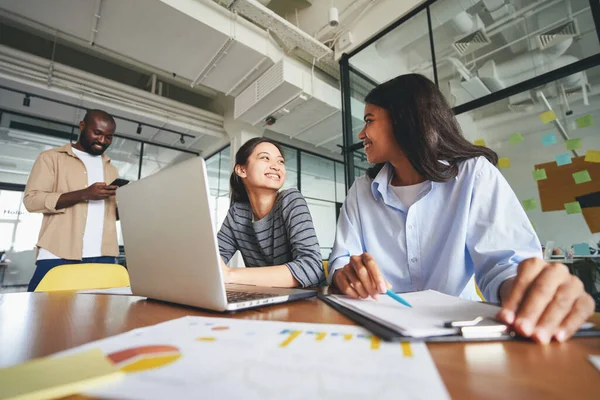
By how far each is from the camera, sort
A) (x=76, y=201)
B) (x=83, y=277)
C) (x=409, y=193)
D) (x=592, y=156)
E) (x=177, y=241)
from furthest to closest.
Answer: (x=592, y=156), (x=76, y=201), (x=83, y=277), (x=409, y=193), (x=177, y=241)

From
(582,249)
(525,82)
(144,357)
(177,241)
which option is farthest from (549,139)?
(144,357)

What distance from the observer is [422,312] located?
0.47 metres

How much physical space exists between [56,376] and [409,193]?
1.03 metres

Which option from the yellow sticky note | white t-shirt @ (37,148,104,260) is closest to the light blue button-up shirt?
the yellow sticky note

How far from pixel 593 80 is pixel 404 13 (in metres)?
1.69

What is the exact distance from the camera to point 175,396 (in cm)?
22

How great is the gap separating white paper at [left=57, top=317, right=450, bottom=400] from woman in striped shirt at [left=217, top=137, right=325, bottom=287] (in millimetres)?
639

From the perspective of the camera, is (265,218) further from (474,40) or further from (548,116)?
(474,40)

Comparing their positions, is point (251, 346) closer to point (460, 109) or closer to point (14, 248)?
point (460, 109)

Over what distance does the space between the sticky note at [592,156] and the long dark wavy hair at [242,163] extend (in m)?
2.42

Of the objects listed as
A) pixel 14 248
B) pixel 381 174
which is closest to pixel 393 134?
pixel 381 174

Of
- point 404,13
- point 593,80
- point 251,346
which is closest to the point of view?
point 251,346

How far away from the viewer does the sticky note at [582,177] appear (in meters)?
2.27

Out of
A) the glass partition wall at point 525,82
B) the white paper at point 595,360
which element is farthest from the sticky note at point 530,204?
the white paper at point 595,360
